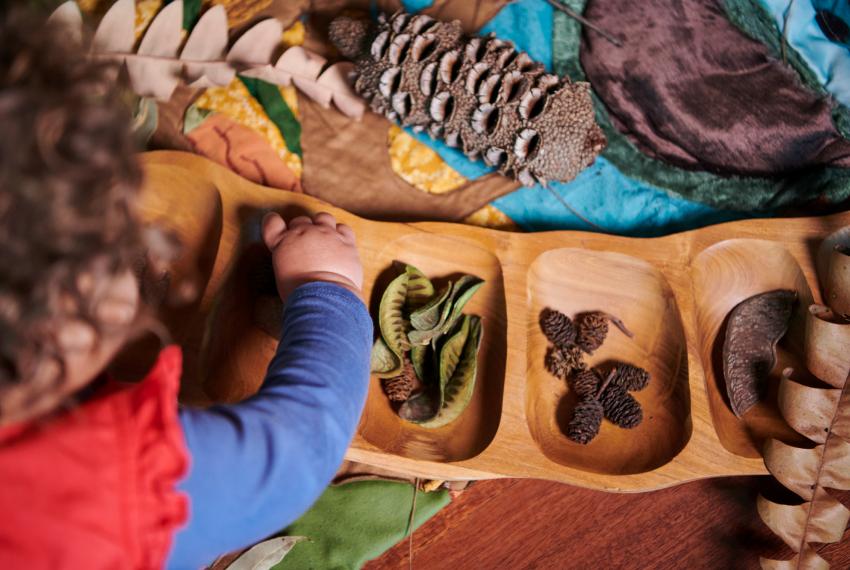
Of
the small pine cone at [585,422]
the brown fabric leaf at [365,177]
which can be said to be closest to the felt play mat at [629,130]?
the brown fabric leaf at [365,177]

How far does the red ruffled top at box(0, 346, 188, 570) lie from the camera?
42 centimetres

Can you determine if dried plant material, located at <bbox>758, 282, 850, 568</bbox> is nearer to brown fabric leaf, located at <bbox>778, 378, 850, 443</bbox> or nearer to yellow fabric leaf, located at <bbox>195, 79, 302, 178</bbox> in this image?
brown fabric leaf, located at <bbox>778, 378, 850, 443</bbox>

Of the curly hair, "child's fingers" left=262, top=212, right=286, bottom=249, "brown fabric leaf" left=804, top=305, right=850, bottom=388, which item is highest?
the curly hair

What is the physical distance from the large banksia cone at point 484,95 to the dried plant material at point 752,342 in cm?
26

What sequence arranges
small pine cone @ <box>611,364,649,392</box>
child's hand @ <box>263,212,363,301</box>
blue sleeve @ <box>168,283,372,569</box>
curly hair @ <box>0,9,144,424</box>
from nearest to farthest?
curly hair @ <box>0,9,144,424</box>, blue sleeve @ <box>168,283,372,569</box>, child's hand @ <box>263,212,363,301</box>, small pine cone @ <box>611,364,649,392</box>

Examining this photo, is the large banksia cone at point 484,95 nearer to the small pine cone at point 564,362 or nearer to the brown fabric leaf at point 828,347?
the small pine cone at point 564,362

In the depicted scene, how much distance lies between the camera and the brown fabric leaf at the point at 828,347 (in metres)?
0.73

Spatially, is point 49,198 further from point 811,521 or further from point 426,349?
point 811,521

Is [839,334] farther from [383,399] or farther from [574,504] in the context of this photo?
[383,399]

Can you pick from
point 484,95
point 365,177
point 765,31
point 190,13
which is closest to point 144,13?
point 190,13

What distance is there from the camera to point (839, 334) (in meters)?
0.73

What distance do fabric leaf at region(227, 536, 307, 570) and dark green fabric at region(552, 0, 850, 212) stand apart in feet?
2.00

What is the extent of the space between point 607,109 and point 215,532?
0.67m

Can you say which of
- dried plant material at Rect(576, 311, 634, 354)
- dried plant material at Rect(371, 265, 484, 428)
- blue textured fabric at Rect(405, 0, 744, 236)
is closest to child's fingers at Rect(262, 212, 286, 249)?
dried plant material at Rect(371, 265, 484, 428)
